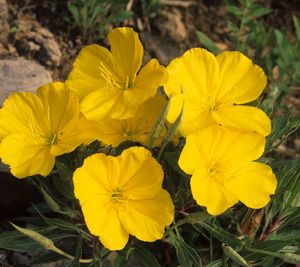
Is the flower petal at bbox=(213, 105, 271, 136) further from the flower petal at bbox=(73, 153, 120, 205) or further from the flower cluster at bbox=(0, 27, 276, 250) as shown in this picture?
the flower petal at bbox=(73, 153, 120, 205)

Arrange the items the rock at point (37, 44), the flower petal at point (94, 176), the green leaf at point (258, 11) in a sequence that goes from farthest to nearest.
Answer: the green leaf at point (258, 11), the rock at point (37, 44), the flower petal at point (94, 176)

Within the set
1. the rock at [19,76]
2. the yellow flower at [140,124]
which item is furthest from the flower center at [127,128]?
the rock at [19,76]

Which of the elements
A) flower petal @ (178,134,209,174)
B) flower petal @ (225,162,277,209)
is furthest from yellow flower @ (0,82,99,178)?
flower petal @ (225,162,277,209)

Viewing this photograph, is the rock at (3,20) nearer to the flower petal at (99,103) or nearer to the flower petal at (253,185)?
the flower petal at (99,103)

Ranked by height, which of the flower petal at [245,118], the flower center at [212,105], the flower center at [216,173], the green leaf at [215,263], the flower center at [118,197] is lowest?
the green leaf at [215,263]

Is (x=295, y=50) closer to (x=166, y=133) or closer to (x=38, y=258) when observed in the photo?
(x=166, y=133)

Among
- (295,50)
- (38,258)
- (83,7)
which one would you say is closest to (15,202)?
(38,258)
